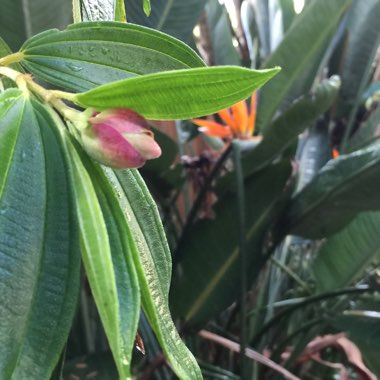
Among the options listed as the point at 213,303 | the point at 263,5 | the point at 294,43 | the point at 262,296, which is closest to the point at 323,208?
the point at 213,303

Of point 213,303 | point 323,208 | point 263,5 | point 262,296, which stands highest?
point 263,5

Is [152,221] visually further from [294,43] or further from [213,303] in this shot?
[294,43]

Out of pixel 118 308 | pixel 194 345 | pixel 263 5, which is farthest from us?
pixel 263 5

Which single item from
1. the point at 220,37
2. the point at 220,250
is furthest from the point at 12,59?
the point at 220,37

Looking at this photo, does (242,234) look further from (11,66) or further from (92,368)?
(11,66)

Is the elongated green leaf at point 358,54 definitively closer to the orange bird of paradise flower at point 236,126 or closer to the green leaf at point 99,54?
the orange bird of paradise flower at point 236,126

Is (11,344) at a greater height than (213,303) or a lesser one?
greater

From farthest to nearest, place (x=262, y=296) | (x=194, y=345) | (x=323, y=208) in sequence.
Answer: (x=262, y=296) → (x=194, y=345) → (x=323, y=208)

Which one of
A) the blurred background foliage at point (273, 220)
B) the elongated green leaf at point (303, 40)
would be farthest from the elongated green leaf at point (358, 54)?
the elongated green leaf at point (303, 40)
